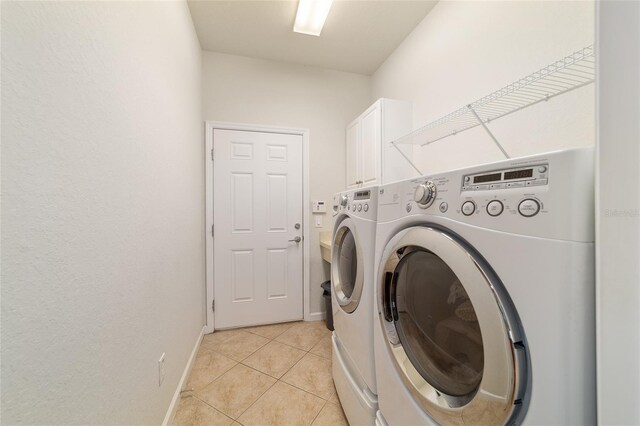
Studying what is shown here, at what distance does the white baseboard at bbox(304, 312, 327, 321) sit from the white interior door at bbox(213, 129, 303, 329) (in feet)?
0.36

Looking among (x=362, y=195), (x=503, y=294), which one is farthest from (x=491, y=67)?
(x=503, y=294)

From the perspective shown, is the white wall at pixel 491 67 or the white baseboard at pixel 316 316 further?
the white baseboard at pixel 316 316

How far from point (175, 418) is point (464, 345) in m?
1.59

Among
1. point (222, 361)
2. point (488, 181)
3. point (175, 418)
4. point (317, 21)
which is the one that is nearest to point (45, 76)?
point (488, 181)

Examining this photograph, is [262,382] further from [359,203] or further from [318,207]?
[318,207]

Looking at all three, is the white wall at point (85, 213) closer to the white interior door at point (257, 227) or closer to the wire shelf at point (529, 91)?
the white interior door at point (257, 227)

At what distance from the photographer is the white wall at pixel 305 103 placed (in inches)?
91.8

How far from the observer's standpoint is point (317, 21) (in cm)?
182

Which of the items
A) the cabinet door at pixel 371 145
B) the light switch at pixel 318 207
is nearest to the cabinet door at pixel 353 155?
the cabinet door at pixel 371 145

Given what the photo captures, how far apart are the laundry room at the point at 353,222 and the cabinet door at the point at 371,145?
21 mm

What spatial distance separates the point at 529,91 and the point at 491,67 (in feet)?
1.06

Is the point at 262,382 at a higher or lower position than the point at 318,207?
lower

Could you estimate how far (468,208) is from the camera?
0.59m

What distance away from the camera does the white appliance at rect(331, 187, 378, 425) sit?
1.03 m
